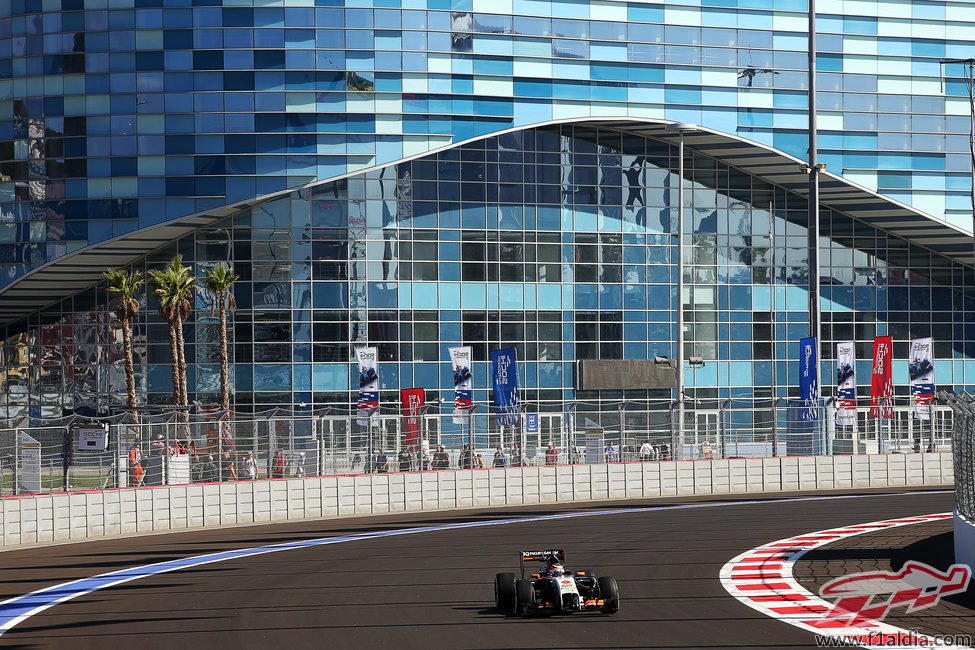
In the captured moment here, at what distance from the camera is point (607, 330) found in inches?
2197

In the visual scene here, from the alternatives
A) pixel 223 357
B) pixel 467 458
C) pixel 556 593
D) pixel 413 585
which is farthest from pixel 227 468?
pixel 223 357

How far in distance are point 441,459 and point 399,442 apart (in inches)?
53.9

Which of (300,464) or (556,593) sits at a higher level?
(300,464)

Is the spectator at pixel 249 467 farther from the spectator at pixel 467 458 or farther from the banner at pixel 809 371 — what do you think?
the banner at pixel 809 371

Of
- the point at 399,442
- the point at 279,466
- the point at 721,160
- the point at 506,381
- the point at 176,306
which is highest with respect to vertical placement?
the point at 721,160

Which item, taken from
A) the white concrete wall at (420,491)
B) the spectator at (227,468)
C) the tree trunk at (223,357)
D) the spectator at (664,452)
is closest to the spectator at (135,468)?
the white concrete wall at (420,491)

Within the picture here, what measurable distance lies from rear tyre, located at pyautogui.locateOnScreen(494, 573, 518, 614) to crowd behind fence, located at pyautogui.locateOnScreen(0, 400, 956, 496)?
9980 millimetres

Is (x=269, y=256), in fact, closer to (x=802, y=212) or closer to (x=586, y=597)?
(x=802, y=212)

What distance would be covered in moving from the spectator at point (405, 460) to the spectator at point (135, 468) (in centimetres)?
621

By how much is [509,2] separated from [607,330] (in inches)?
599

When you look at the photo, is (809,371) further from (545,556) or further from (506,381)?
(545,556)

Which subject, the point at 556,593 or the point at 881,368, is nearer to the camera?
the point at 556,593

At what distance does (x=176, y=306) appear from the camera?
161ft

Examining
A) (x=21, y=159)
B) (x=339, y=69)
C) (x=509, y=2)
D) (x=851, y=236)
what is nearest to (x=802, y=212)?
(x=851, y=236)
